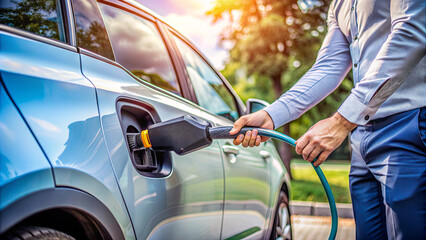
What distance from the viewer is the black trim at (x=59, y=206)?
3.28ft

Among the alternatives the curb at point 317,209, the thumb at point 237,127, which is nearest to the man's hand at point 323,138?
the thumb at point 237,127

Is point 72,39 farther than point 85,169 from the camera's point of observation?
Yes

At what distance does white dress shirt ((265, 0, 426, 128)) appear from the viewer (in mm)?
1407

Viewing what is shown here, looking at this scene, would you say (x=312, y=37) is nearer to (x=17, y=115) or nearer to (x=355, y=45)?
(x=355, y=45)

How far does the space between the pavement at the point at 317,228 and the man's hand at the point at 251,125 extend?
370 centimetres

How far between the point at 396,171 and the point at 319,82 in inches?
24.7

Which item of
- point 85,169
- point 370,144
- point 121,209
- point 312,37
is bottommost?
point 370,144

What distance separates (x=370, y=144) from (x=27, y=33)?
4.57 feet

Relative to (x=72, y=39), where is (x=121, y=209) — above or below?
below

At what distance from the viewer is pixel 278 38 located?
38.4ft

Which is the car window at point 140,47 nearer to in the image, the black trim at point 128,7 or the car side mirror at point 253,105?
the black trim at point 128,7

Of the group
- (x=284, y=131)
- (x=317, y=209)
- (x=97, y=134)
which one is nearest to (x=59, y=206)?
(x=97, y=134)

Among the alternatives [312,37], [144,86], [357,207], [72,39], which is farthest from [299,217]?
[312,37]

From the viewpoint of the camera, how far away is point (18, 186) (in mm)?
1021
